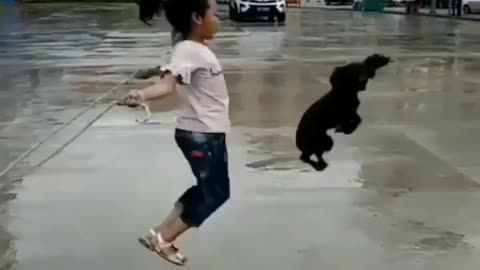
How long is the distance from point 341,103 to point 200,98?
70cm

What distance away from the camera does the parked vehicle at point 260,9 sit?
3653 centimetres

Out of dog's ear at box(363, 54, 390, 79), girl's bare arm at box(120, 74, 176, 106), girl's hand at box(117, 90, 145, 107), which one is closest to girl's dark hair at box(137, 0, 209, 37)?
girl's bare arm at box(120, 74, 176, 106)

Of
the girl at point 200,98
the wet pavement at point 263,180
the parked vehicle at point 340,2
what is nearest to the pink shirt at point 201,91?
the girl at point 200,98

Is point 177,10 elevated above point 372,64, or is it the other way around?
point 177,10

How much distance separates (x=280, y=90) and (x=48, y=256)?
8.58 m

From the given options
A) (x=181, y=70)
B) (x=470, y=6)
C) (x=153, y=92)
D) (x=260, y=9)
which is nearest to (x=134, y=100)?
(x=153, y=92)

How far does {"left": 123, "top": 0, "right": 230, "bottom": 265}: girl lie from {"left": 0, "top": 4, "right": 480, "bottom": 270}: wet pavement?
829 millimetres

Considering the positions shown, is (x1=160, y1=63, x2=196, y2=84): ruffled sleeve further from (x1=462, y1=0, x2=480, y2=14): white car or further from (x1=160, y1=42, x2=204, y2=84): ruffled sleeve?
(x1=462, y1=0, x2=480, y2=14): white car

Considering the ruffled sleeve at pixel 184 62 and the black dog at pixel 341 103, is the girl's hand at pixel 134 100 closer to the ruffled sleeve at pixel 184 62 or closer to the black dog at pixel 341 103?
the ruffled sleeve at pixel 184 62

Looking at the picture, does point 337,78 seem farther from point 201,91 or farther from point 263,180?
point 263,180

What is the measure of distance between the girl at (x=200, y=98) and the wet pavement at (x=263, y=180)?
32.7 inches

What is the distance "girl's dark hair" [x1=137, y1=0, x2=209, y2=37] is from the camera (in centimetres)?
505

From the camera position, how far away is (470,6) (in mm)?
45000

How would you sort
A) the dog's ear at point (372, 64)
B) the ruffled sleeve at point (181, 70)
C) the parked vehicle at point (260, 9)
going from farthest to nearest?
the parked vehicle at point (260, 9)
the dog's ear at point (372, 64)
the ruffled sleeve at point (181, 70)
